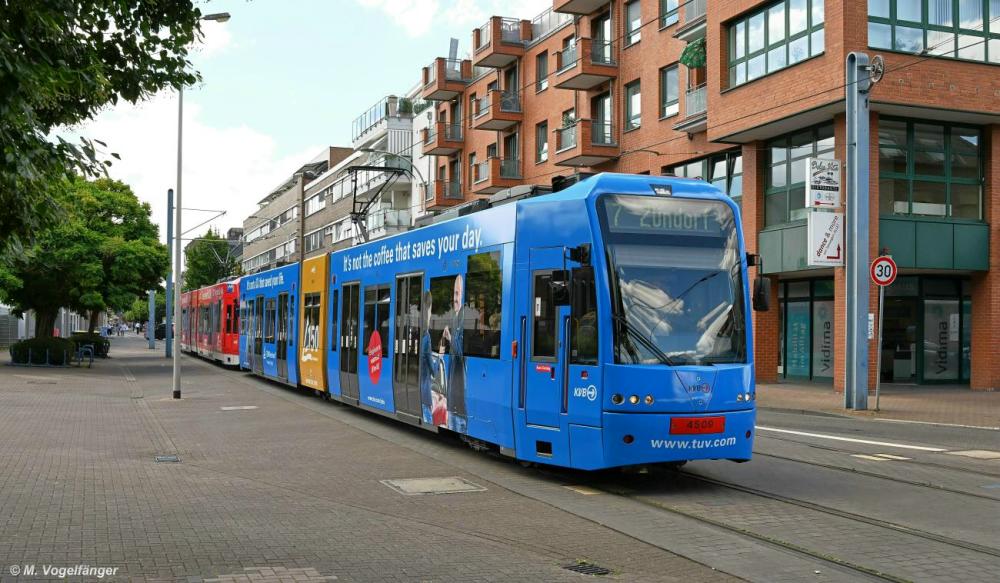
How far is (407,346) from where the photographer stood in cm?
1427

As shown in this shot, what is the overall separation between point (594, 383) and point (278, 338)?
1707cm

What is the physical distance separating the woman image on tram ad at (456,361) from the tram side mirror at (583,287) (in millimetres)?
2836

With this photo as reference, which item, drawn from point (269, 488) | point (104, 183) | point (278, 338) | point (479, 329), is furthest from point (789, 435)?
point (104, 183)

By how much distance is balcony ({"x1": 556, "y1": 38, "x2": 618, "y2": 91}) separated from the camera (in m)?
34.6

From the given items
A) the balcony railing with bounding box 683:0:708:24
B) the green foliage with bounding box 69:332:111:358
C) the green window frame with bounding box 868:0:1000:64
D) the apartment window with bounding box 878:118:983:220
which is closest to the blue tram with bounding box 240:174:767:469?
the green window frame with bounding box 868:0:1000:64

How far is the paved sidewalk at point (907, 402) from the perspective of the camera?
1852 centimetres

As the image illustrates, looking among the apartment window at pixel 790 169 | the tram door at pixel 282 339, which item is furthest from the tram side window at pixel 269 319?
the apartment window at pixel 790 169

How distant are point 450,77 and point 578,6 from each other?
15.0 meters

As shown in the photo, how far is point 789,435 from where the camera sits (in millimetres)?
15289

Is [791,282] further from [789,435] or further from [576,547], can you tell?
[576,547]

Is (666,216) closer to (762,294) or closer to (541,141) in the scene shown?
(762,294)

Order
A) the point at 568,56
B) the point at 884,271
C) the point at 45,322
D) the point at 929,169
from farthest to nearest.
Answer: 1. the point at 45,322
2. the point at 568,56
3. the point at 929,169
4. the point at 884,271

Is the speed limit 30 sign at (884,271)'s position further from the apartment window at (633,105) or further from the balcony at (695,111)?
the apartment window at (633,105)

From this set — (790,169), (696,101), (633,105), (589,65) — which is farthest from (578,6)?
(790,169)
